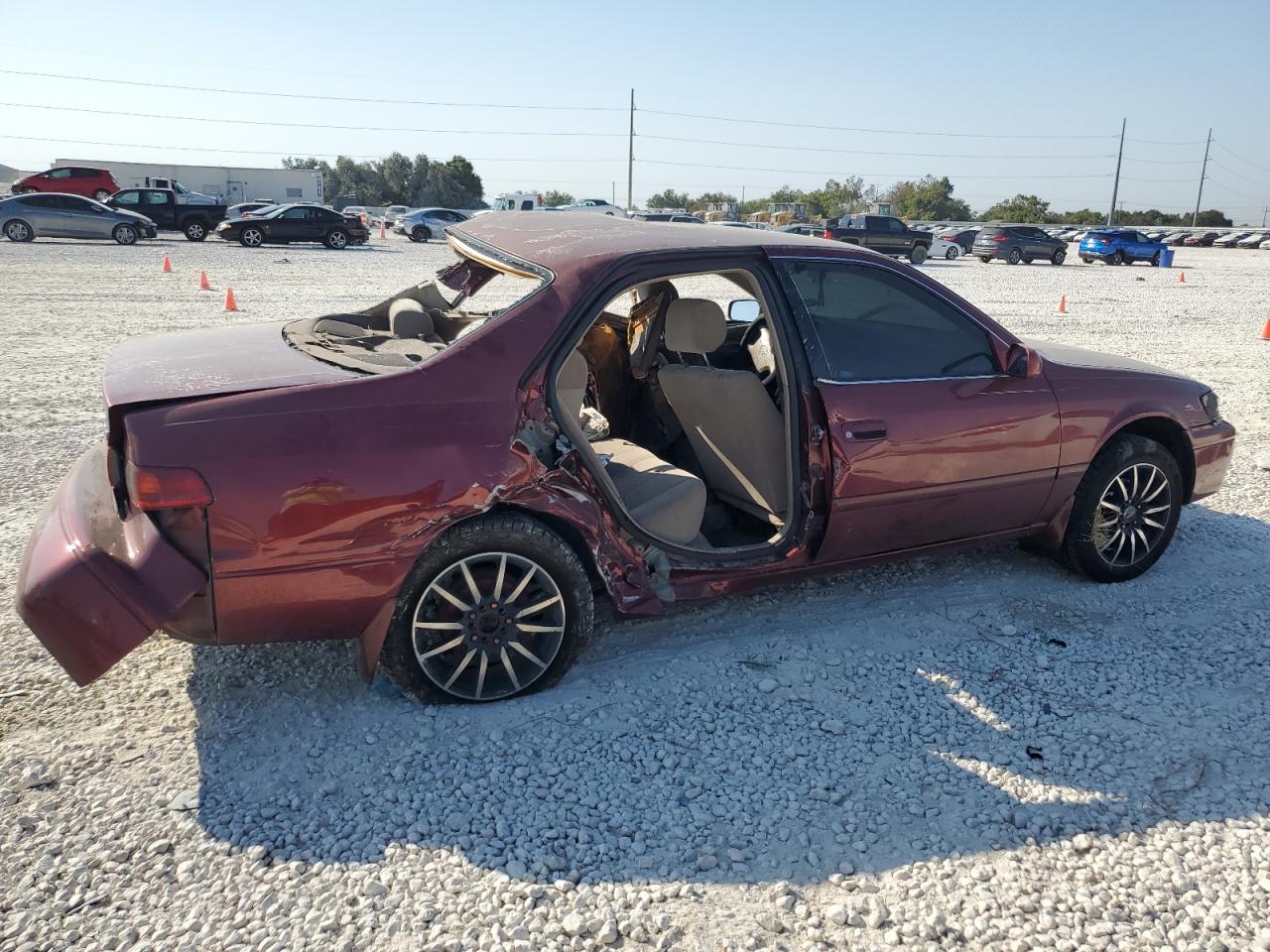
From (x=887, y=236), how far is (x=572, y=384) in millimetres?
30164

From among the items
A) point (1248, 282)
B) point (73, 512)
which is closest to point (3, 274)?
point (73, 512)

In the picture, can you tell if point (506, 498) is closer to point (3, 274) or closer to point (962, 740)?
point (962, 740)

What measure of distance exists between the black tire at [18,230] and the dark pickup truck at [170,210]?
3578 mm

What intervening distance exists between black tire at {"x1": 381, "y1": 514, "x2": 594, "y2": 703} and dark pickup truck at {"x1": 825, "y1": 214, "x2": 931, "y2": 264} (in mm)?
29447

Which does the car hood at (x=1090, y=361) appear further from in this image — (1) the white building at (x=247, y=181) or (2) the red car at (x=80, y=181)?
(1) the white building at (x=247, y=181)

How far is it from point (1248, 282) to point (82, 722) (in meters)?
31.6

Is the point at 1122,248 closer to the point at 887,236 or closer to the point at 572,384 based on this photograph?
the point at 887,236

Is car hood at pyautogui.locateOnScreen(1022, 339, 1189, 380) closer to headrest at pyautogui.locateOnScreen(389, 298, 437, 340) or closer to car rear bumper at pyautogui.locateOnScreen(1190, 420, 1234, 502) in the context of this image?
car rear bumper at pyautogui.locateOnScreen(1190, 420, 1234, 502)

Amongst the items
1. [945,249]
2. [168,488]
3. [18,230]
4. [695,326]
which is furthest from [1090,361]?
[945,249]

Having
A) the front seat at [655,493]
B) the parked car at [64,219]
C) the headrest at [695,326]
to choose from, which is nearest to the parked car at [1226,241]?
the parked car at [64,219]

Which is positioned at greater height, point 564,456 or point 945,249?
point 945,249

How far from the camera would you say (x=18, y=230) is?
936 inches

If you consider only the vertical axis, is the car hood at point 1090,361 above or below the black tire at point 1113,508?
above

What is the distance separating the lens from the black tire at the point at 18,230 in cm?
2358
